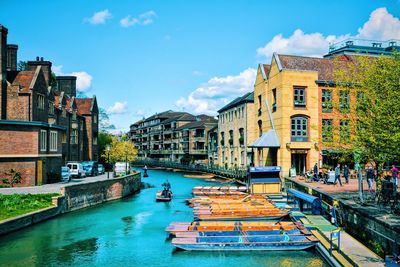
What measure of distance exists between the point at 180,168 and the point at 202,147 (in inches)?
304

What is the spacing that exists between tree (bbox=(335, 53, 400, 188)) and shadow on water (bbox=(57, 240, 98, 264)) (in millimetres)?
15046

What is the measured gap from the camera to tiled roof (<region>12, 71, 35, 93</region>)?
38781 mm

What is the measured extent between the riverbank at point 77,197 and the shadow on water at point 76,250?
4022 millimetres

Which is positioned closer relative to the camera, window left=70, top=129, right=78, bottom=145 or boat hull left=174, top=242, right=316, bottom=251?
boat hull left=174, top=242, right=316, bottom=251

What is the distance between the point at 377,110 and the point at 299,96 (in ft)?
80.2

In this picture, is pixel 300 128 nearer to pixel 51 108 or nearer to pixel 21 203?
pixel 51 108

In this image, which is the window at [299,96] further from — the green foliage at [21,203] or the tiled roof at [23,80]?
the tiled roof at [23,80]

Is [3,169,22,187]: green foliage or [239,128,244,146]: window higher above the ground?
[239,128,244,146]: window

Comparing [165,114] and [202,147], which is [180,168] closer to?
[202,147]

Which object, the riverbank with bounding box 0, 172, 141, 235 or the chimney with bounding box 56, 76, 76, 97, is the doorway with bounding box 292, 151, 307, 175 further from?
the chimney with bounding box 56, 76, 76, 97

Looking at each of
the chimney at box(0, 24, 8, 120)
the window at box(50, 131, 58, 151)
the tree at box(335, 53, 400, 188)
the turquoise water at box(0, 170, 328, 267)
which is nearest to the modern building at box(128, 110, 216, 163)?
the window at box(50, 131, 58, 151)

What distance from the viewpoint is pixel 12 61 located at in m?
46.2

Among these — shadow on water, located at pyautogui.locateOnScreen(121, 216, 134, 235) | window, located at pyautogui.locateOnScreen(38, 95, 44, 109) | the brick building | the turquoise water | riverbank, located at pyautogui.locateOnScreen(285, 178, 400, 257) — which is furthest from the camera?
window, located at pyautogui.locateOnScreen(38, 95, 44, 109)

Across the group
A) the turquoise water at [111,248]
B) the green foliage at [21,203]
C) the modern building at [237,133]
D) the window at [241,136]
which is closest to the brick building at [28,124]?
the green foliage at [21,203]
